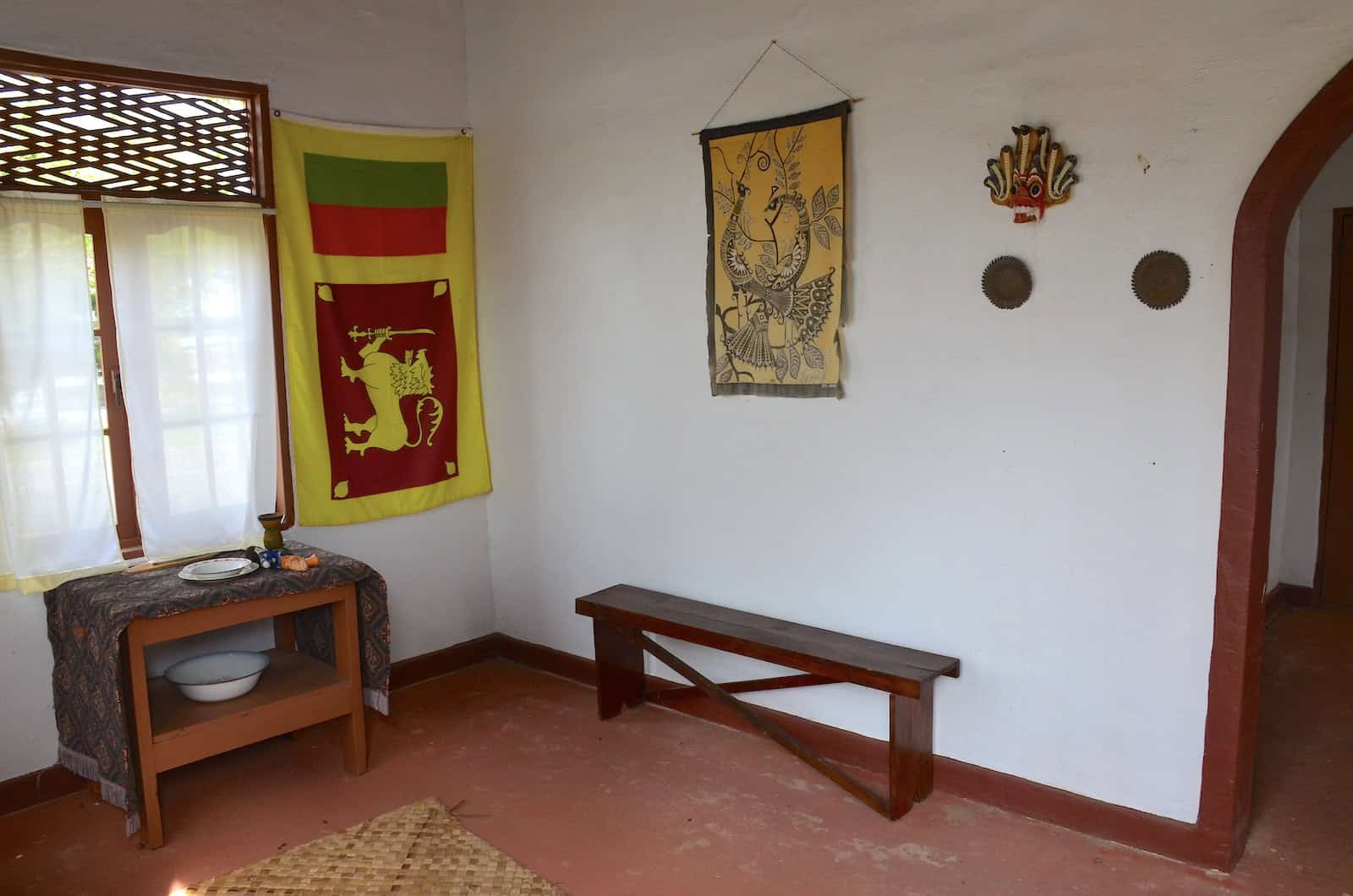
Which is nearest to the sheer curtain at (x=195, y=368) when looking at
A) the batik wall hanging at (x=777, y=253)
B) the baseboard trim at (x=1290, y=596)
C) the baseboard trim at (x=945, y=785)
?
the baseboard trim at (x=945, y=785)

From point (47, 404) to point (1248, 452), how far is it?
143 inches

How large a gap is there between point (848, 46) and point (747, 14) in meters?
0.44

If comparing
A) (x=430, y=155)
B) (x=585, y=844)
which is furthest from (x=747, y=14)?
(x=585, y=844)

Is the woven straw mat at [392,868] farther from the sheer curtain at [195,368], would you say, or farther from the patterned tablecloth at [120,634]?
the sheer curtain at [195,368]

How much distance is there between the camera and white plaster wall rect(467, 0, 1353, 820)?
2.75 meters

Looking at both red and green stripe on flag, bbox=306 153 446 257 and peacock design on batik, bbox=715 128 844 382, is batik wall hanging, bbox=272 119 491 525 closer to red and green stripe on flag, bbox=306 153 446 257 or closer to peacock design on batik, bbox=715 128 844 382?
→ red and green stripe on flag, bbox=306 153 446 257

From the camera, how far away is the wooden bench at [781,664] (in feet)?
10.3

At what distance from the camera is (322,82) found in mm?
3994

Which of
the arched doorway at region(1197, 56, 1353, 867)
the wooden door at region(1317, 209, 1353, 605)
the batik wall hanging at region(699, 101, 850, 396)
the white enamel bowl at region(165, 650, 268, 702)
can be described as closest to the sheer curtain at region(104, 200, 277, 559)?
the white enamel bowl at region(165, 650, 268, 702)

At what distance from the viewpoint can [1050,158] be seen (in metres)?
2.89

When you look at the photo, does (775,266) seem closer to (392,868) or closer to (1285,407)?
(392,868)

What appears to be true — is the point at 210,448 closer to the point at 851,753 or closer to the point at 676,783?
the point at 676,783

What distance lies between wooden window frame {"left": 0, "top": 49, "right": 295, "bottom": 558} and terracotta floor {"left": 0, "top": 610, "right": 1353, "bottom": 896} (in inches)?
37.5

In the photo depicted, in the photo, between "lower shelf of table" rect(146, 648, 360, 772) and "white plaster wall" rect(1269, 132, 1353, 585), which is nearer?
"lower shelf of table" rect(146, 648, 360, 772)
